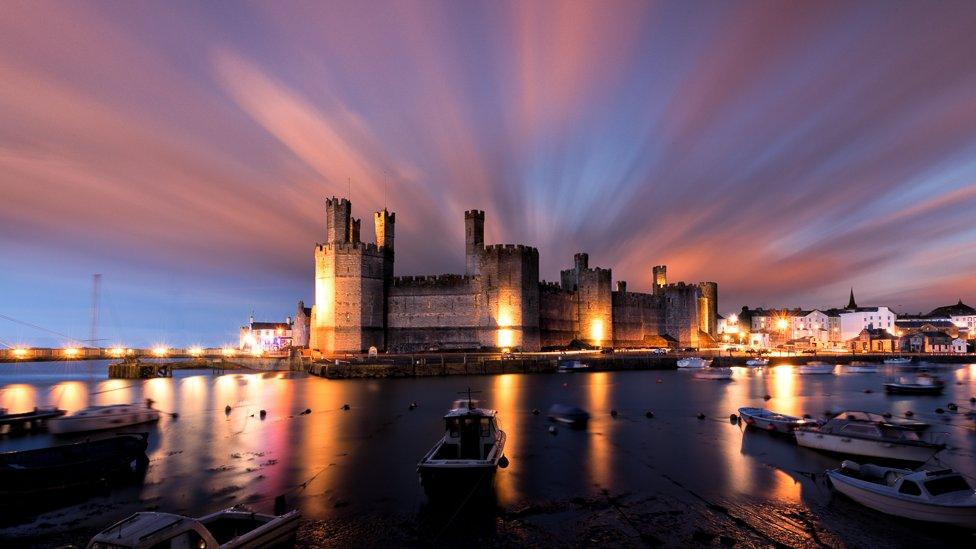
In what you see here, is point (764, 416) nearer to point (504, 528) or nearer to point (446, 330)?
point (504, 528)

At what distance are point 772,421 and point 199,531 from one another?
19304 millimetres

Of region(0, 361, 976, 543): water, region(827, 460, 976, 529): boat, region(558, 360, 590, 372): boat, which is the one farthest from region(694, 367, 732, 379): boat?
region(827, 460, 976, 529): boat

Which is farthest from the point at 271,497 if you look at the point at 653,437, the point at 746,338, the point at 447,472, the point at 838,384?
the point at 746,338

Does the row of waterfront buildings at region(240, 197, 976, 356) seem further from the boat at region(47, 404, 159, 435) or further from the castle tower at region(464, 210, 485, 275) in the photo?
the boat at region(47, 404, 159, 435)

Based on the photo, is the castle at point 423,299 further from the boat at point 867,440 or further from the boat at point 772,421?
the boat at point 867,440

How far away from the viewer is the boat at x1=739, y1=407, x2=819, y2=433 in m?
19.1

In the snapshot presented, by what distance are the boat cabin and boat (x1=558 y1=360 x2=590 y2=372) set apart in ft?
119

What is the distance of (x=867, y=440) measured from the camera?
50.1 feet

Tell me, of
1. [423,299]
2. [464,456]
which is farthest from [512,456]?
[423,299]

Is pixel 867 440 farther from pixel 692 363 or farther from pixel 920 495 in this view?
pixel 692 363

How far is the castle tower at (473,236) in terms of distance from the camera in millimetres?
52562

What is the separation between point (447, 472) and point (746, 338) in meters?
98.3

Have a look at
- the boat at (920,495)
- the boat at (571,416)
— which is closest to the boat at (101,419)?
the boat at (571,416)

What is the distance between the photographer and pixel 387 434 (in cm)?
2059
